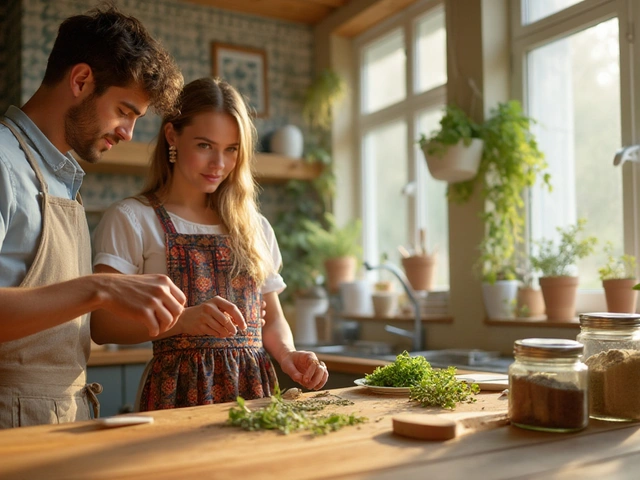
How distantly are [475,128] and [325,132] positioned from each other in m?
1.68

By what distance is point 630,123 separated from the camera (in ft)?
8.70

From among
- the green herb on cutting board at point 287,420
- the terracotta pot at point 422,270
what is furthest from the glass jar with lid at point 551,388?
the terracotta pot at point 422,270

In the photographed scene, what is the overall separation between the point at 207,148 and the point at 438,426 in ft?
3.54

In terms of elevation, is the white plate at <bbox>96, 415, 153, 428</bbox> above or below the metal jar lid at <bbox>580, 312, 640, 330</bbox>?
below

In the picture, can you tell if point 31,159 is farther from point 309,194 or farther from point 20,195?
point 309,194

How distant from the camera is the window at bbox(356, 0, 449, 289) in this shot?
12.7 ft

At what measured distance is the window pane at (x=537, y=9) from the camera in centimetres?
311

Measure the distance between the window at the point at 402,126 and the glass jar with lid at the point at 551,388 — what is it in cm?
256

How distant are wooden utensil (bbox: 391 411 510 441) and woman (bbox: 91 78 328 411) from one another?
51cm

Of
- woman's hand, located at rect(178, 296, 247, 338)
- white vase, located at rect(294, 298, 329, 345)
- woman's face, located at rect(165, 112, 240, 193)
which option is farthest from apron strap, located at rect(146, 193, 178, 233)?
white vase, located at rect(294, 298, 329, 345)

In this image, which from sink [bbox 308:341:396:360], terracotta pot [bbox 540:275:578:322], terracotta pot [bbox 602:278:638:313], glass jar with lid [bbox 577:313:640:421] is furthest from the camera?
sink [bbox 308:341:396:360]

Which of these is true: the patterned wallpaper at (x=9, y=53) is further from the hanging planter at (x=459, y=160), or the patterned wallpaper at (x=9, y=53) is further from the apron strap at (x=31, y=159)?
the apron strap at (x=31, y=159)

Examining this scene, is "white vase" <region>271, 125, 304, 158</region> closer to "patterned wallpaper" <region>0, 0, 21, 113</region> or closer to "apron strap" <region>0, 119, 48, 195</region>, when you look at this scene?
"patterned wallpaper" <region>0, 0, 21, 113</region>

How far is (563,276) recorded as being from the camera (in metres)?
2.77
